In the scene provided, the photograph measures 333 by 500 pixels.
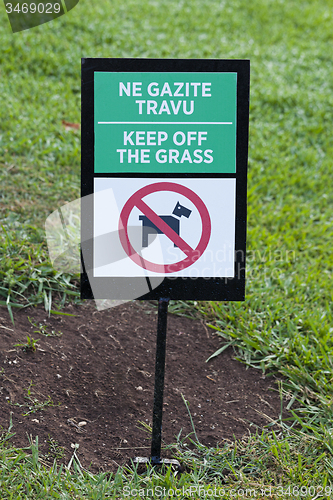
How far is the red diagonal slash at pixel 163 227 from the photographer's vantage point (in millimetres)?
2018

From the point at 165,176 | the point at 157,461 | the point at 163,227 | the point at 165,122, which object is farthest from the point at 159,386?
the point at 165,122

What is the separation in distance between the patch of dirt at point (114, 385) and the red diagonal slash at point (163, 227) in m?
0.81

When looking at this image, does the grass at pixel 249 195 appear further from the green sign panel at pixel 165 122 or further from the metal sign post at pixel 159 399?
the green sign panel at pixel 165 122

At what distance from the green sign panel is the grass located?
44.4 inches

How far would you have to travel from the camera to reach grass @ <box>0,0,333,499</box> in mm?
2072

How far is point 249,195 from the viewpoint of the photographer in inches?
158

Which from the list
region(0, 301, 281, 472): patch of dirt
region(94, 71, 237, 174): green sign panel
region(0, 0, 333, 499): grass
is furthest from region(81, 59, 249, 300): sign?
region(0, 0, 333, 499): grass

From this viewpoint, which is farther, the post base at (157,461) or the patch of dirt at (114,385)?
the patch of dirt at (114,385)

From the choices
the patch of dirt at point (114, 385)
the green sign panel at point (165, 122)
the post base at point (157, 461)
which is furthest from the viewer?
the patch of dirt at point (114, 385)

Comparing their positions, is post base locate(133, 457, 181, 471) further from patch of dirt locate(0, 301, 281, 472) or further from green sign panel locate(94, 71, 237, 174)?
green sign panel locate(94, 71, 237, 174)

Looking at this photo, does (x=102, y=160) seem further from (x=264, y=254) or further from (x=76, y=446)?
(x=264, y=254)

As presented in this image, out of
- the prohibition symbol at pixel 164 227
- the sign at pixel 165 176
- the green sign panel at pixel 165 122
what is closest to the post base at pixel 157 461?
the sign at pixel 165 176

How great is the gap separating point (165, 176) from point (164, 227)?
0.20 m

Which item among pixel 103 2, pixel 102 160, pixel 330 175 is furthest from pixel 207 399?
pixel 103 2
